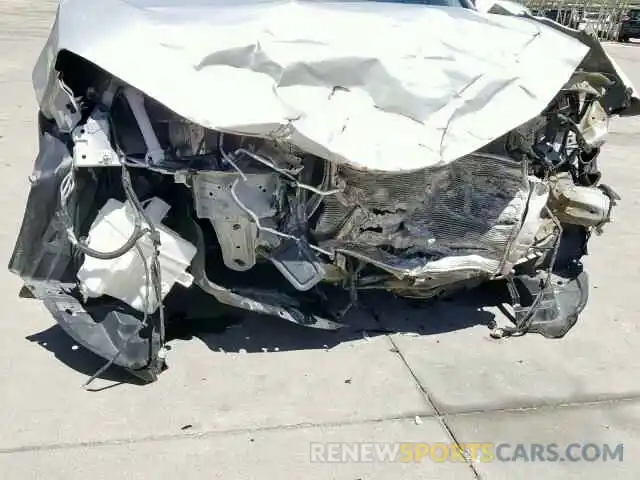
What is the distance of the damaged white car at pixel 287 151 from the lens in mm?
2934

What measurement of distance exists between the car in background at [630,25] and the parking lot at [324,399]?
2434 centimetres

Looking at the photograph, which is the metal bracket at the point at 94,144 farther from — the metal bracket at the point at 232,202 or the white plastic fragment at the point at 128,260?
the metal bracket at the point at 232,202

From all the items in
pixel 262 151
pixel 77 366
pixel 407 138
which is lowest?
pixel 77 366

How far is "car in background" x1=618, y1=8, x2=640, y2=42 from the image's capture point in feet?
83.7

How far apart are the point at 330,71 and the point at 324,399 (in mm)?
1435

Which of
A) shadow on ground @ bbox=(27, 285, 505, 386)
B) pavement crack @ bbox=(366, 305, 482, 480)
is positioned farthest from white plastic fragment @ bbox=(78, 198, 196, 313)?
→ pavement crack @ bbox=(366, 305, 482, 480)

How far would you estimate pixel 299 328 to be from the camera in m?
3.88

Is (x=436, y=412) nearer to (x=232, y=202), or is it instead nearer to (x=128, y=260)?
(x=232, y=202)

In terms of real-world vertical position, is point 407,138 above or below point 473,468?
above

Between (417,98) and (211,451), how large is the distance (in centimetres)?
166

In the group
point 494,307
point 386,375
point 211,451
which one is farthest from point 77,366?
point 494,307

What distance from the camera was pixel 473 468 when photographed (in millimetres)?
2902

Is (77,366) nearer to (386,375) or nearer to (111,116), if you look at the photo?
(111,116)

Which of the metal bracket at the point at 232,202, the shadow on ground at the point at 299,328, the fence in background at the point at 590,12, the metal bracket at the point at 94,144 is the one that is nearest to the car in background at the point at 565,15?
the fence in background at the point at 590,12
